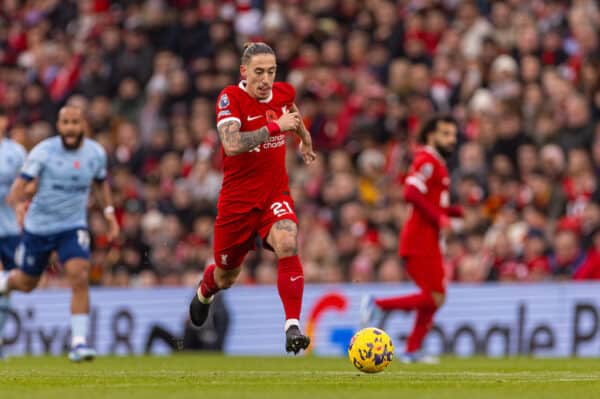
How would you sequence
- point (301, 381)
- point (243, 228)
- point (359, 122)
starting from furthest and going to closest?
point (359, 122) → point (243, 228) → point (301, 381)

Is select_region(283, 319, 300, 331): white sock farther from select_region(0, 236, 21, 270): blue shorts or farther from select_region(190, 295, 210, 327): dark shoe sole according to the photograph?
select_region(0, 236, 21, 270): blue shorts

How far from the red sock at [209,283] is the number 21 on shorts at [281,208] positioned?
1263 mm

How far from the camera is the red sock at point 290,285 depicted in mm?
11086

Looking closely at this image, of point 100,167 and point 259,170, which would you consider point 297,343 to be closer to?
point 259,170

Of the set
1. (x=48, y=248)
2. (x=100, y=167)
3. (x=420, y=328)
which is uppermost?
(x=100, y=167)

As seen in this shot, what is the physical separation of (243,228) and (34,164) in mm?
3474

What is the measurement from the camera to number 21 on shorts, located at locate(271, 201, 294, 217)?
1148 cm

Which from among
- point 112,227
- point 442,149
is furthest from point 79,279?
point 442,149

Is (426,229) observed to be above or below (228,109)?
below

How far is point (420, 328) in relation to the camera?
14.9 metres

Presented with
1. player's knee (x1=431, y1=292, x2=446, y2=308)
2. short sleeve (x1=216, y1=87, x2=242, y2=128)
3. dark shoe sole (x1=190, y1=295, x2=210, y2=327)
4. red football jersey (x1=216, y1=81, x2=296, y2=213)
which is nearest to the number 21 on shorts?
red football jersey (x1=216, y1=81, x2=296, y2=213)

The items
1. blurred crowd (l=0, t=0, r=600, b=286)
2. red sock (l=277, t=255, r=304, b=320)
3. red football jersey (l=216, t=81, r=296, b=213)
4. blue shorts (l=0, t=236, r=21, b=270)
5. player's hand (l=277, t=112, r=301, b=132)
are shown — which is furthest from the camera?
blurred crowd (l=0, t=0, r=600, b=286)

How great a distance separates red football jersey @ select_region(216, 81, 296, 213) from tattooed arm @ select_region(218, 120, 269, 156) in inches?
8.3

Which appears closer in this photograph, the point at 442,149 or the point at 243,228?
the point at 243,228
